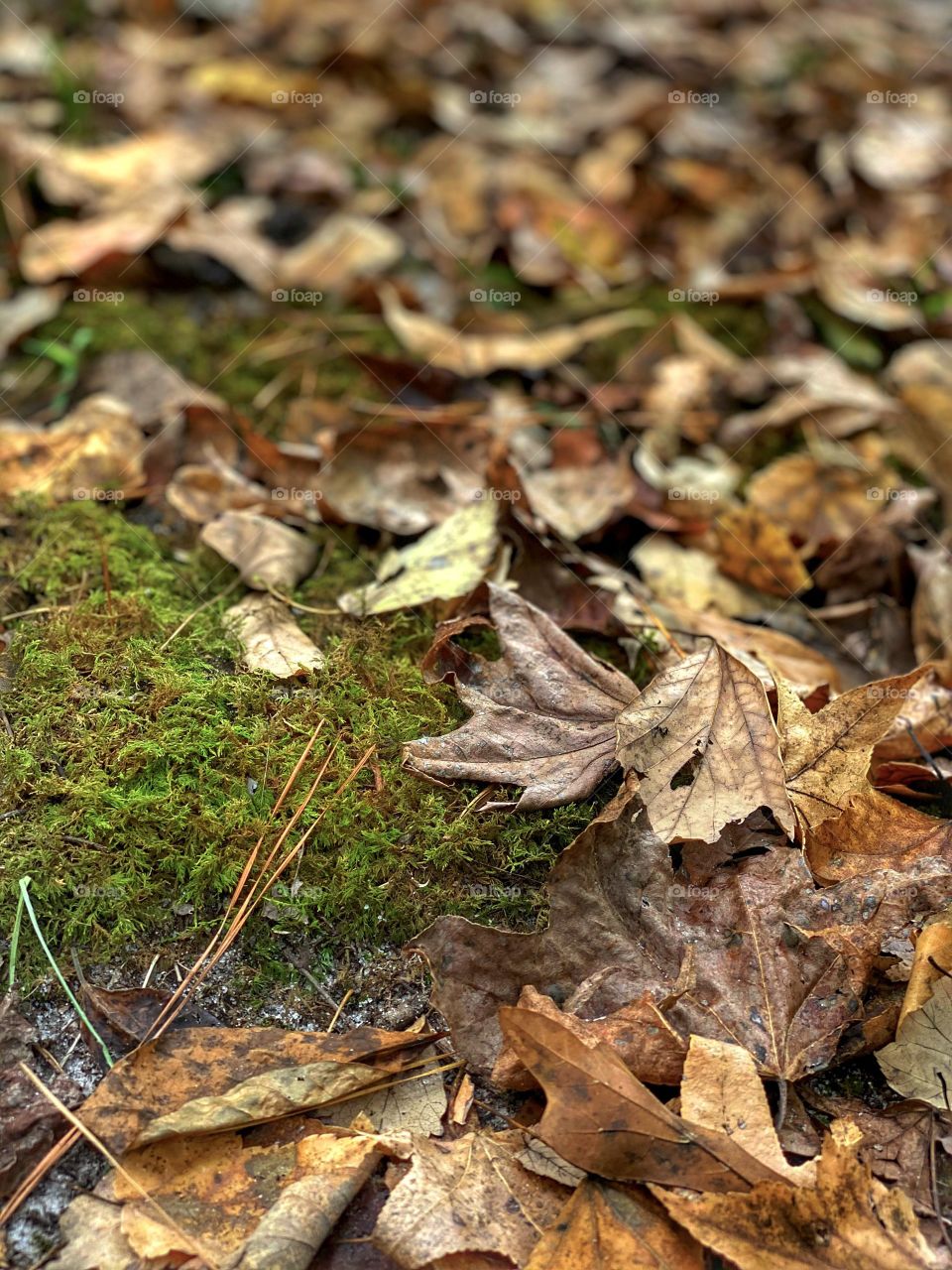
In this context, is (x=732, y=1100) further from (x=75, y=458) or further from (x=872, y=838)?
(x=75, y=458)

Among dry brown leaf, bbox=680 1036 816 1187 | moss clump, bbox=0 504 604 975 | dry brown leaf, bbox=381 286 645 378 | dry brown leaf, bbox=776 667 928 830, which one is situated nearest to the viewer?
dry brown leaf, bbox=680 1036 816 1187

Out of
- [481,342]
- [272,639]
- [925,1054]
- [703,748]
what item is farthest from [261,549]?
[925,1054]

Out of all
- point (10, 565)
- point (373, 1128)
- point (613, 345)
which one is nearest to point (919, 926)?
point (373, 1128)

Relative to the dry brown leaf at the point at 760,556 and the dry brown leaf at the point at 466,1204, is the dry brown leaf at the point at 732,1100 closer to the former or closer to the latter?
the dry brown leaf at the point at 466,1204

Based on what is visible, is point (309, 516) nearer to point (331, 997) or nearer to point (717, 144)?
point (331, 997)

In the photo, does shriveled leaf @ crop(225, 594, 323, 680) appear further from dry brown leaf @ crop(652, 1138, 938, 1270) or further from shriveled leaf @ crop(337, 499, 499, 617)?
dry brown leaf @ crop(652, 1138, 938, 1270)

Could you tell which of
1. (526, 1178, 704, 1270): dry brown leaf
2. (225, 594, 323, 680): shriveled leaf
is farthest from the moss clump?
(526, 1178, 704, 1270): dry brown leaf
